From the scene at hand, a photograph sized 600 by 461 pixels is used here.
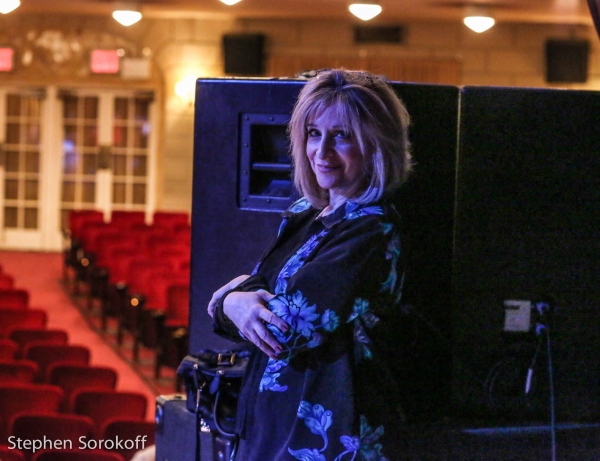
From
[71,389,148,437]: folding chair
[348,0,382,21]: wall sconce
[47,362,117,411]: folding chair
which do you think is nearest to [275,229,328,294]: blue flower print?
[71,389,148,437]: folding chair

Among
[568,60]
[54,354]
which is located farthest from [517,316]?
[568,60]

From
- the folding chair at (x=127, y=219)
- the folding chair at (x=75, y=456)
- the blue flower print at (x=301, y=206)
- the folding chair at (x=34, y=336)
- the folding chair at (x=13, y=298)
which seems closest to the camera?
the blue flower print at (x=301, y=206)

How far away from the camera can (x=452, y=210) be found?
2.49 meters

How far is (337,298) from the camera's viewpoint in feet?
5.74

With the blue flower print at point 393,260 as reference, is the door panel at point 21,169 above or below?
above

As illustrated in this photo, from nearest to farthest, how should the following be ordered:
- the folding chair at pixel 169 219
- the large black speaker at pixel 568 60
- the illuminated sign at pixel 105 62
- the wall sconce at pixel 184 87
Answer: the folding chair at pixel 169 219
the large black speaker at pixel 568 60
the wall sconce at pixel 184 87
the illuminated sign at pixel 105 62

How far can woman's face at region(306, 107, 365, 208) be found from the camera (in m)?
1.83

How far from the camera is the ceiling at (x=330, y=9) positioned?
999cm

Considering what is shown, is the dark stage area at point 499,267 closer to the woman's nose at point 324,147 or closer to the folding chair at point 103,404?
the woman's nose at point 324,147

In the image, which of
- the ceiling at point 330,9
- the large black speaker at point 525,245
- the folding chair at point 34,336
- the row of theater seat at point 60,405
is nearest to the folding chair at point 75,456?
the row of theater seat at point 60,405

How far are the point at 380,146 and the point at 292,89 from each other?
742 mm

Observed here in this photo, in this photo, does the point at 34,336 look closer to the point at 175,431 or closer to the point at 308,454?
the point at 175,431

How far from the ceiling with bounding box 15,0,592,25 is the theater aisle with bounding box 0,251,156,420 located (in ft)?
10.6

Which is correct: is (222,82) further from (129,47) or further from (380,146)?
(129,47)
